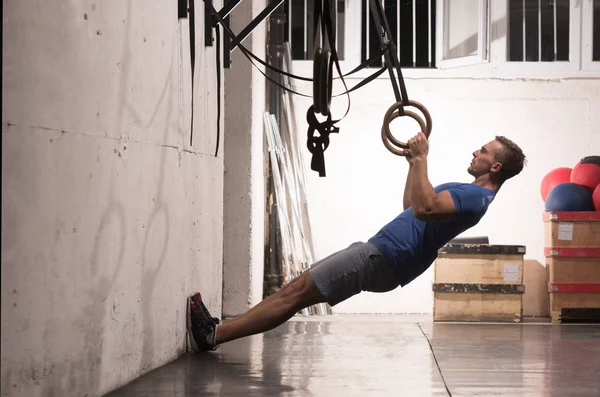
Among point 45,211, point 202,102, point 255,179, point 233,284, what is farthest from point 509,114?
point 45,211

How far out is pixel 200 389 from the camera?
3.84m

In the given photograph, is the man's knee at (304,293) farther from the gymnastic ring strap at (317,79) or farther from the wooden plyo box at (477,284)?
the wooden plyo box at (477,284)

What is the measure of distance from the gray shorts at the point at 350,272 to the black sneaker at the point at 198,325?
84 centimetres

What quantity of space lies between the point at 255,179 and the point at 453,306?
78.7 inches

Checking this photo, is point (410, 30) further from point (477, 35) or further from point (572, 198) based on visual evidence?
point (572, 198)

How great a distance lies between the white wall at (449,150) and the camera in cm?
813

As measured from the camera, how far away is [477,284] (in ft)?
23.8

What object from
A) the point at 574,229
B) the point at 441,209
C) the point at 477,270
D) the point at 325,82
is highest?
the point at 325,82

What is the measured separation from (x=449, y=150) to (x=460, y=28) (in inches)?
46.7

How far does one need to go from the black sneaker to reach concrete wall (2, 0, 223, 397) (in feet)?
0.23

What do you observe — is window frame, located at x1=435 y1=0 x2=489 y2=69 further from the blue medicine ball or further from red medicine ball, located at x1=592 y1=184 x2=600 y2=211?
red medicine ball, located at x1=592 y1=184 x2=600 y2=211

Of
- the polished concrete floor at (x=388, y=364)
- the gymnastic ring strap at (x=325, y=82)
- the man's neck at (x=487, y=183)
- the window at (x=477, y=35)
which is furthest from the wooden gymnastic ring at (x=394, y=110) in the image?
the window at (x=477, y=35)

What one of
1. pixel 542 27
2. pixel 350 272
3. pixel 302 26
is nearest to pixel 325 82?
pixel 350 272

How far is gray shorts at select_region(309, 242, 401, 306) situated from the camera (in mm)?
4449
